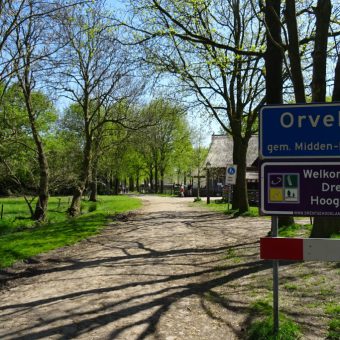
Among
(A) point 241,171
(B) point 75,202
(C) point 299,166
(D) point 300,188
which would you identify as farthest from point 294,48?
(B) point 75,202

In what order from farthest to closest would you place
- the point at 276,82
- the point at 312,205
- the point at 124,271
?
the point at 276,82
the point at 124,271
the point at 312,205

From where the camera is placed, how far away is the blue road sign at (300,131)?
4.88 m

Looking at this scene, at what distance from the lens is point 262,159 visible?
501 centimetres

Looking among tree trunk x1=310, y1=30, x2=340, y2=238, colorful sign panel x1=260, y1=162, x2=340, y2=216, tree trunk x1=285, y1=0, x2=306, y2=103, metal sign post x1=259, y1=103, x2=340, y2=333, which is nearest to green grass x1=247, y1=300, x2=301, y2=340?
metal sign post x1=259, y1=103, x2=340, y2=333

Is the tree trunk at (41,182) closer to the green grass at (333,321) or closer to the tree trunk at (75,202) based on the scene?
the tree trunk at (75,202)

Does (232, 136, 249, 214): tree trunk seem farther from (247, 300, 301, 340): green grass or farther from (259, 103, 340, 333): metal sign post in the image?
(259, 103, 340, 333): metal sign post

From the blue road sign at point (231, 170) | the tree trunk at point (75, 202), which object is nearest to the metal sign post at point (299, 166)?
the blue road sign at point (231, 170)

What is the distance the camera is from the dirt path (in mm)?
5766

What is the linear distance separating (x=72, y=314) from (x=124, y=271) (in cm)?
297

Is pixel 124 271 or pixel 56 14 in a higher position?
pixel 56 14

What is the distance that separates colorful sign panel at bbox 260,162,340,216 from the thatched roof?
148 ft

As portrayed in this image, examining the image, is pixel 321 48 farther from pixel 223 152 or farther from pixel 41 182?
pixel 223 152

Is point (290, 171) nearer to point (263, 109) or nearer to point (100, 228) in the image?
point (263, 109)

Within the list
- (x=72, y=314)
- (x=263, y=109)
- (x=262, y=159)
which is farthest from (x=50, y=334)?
(x=263, y=109)
